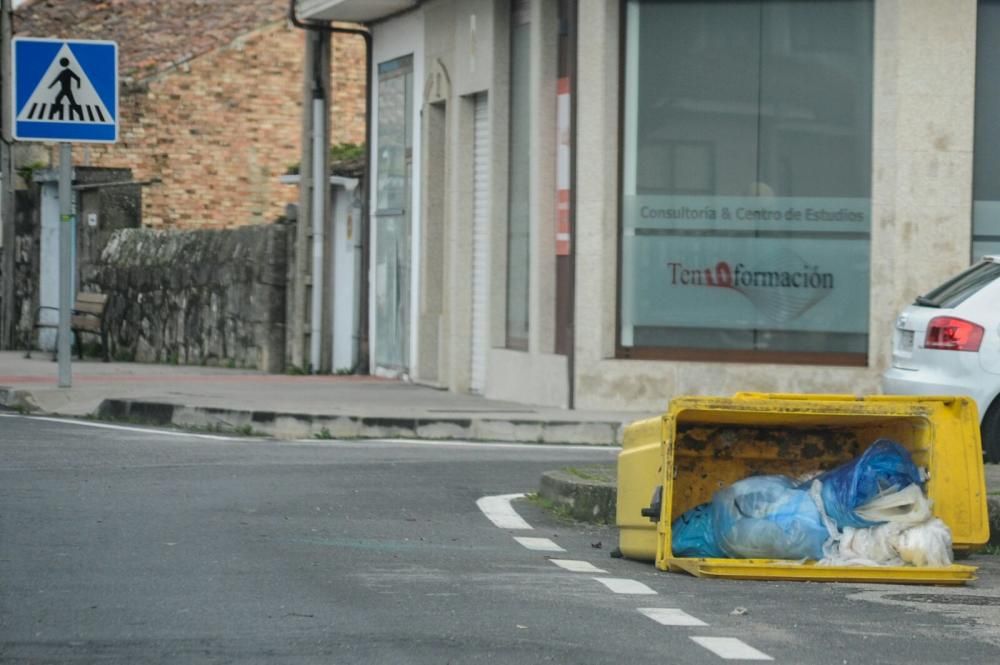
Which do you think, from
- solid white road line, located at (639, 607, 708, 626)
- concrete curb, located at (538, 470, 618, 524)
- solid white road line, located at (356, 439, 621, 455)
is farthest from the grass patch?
solid white road line, located at (639, 607, 708, 626)

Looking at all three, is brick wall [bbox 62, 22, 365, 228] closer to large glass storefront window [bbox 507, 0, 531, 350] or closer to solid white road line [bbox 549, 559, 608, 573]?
large glass storefront window [bbox 507, 0, 531, 350]

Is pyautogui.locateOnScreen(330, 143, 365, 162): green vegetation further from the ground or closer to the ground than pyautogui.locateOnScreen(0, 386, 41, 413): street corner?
further from the ground

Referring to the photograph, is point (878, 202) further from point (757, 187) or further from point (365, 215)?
point (365, 215)

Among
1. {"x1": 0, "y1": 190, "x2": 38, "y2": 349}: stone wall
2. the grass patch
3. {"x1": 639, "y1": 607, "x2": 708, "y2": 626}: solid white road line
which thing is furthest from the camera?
{"x1": 0, "y1": 190, "x2": 38, "y2": 349}: stone wall

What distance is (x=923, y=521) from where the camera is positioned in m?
9.42

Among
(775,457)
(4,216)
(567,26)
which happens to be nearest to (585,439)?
(567,26)

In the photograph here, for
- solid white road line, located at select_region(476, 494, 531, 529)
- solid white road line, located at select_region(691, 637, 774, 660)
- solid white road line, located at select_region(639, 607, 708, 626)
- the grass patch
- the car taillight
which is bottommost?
solid white road line, located at select_region(476, 494, 531, 529)

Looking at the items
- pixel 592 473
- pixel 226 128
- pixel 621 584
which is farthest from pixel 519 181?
pixel 226 128

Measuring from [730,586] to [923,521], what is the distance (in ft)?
3.50

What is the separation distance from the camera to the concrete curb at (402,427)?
54.9ft

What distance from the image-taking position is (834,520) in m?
9.49

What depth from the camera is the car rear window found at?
44.3 ft

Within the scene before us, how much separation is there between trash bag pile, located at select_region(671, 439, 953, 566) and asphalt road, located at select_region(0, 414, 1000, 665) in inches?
12.3

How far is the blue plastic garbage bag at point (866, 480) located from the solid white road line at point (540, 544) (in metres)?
1.24
